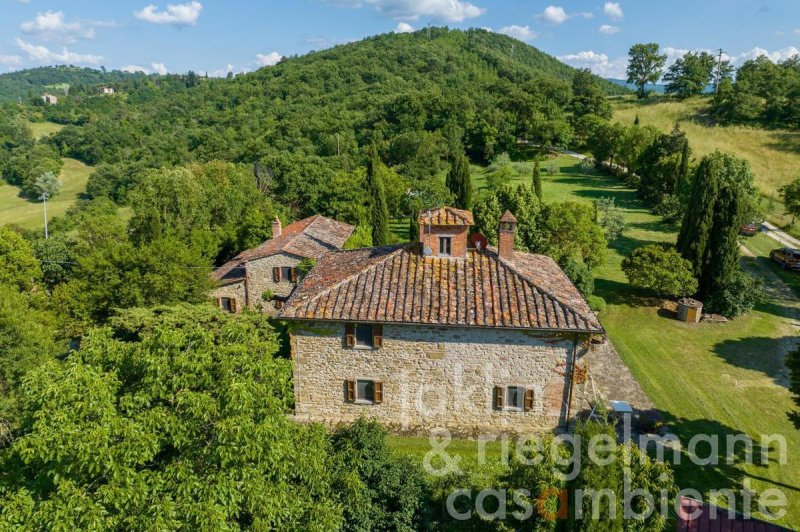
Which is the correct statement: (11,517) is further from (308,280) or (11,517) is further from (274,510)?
(308,280)

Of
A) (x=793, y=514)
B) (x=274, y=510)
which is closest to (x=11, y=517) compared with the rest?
(x=274, y=510)

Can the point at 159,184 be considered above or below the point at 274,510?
above

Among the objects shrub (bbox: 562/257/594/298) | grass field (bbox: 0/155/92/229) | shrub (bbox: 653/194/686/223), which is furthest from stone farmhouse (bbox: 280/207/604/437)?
grass field (bbox: 0/155/92/229)

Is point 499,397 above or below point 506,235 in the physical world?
below

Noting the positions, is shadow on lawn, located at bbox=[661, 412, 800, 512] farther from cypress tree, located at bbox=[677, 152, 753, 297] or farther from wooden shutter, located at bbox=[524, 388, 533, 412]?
cypress tree, located at bbox=[677, 152, 753, 297]

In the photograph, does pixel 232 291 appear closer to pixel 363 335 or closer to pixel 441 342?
pixel 363 335

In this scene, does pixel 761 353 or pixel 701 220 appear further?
pixel 701 220

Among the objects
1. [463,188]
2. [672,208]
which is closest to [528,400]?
[463,188]
